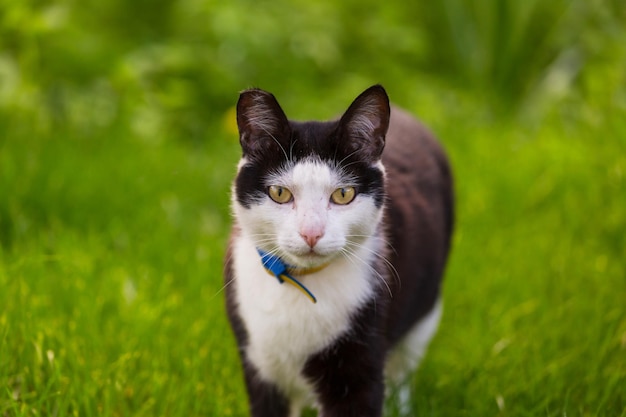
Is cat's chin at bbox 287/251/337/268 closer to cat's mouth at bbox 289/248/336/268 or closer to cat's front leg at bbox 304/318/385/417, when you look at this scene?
cat's mouth at bbox 289/248/336/268

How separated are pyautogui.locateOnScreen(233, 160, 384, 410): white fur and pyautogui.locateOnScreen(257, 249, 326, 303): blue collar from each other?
0.02m

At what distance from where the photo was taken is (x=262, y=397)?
2.22 metres

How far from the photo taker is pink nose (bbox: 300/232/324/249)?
185cm

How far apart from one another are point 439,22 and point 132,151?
2845 mm

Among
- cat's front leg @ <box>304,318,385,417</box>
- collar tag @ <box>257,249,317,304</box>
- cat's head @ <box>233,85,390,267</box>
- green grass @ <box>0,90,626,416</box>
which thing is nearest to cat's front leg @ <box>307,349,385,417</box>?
cat's front leg @ <box>304,318,385,417</box>

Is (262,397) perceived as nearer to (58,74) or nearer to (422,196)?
(422,196)

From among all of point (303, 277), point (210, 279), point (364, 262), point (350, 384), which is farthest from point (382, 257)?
point (210, 279)

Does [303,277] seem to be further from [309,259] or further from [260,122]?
[260,122]

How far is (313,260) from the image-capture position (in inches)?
76.1

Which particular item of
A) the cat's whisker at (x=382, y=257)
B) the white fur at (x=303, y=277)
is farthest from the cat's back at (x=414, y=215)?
the white fur at (x=303, y=277)

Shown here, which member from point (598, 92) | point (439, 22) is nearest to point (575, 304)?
point (598, 92)

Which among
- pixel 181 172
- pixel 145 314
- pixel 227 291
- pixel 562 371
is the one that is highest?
pixel 227 291

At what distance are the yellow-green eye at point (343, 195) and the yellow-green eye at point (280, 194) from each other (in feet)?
0.35

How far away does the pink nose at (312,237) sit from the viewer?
6.08 feet
